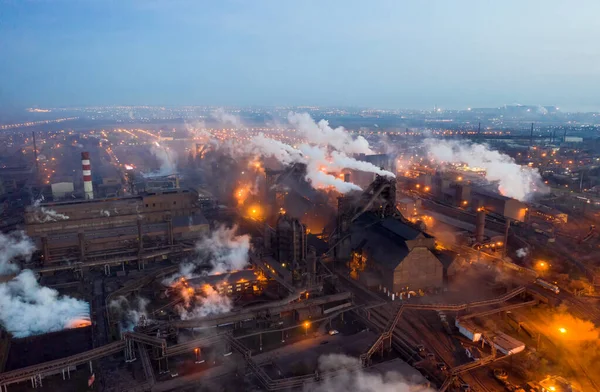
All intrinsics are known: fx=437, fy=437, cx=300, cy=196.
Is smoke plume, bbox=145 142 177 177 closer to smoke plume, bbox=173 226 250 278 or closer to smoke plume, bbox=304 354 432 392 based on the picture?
smoke plume, bbox=173 226 250 278

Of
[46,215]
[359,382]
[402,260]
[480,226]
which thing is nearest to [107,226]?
[46,215]

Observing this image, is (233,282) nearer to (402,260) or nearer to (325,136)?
(402,260)

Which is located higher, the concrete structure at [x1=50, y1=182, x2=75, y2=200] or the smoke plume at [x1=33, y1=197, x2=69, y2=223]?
the smoke plume at [x1=33, y1=197, x2=69, y2=223]

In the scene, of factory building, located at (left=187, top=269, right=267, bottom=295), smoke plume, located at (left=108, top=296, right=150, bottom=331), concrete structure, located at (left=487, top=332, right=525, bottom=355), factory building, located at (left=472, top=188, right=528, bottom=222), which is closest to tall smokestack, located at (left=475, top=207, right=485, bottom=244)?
factory building, located at (left=472, top=188, right=528, bottom=222)

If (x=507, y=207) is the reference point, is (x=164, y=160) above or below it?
below

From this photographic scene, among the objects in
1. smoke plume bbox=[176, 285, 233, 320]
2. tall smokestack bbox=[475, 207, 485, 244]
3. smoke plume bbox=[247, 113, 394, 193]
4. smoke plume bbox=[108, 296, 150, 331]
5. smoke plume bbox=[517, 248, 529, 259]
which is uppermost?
smoke plume bbox=[247, 113, 394, 193]

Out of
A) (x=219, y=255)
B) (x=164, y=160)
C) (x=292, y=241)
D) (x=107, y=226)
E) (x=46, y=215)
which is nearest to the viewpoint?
(x=292, y=241)

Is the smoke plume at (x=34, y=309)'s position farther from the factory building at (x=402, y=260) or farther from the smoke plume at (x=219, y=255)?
the factory building at (x=402, y=260)
